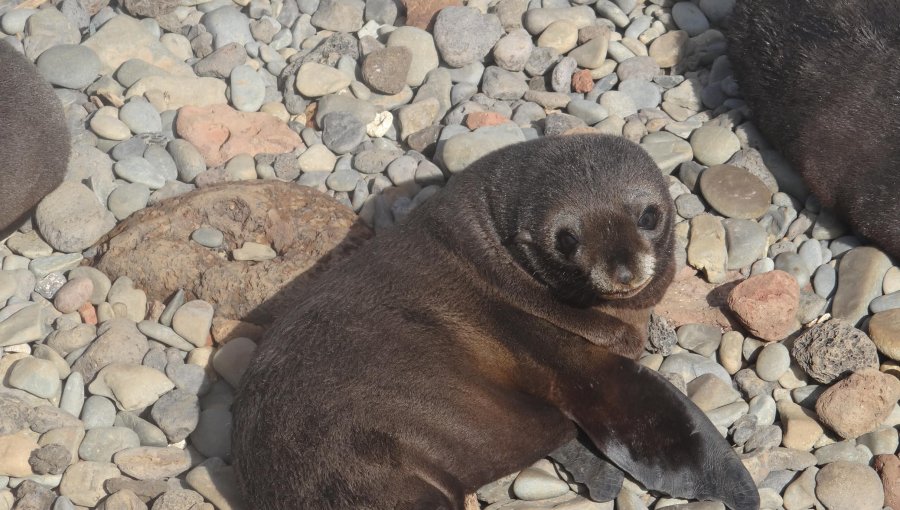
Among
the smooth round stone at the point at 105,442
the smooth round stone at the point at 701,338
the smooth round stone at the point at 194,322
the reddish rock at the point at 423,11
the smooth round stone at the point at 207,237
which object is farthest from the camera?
the reddish rock at the point at 423,11

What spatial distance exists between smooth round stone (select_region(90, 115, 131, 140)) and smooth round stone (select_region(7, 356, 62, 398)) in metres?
2.07

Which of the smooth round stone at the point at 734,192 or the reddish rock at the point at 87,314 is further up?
the smooth round stone at the point at 734,192

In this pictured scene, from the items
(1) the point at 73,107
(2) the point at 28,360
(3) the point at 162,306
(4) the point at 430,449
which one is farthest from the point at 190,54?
(4) the point at 430,449

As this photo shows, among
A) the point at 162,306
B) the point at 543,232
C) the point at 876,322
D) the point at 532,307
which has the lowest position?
the point at 162,306

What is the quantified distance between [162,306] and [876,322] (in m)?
4.10

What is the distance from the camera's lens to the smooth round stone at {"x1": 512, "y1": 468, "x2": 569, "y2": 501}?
5367 mm

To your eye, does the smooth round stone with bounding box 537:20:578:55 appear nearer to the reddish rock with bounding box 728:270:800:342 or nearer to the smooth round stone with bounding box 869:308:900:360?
the reddish rock with bounding box 728:270:800:342

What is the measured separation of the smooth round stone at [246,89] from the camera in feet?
25.6

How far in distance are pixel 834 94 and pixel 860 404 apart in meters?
2.41

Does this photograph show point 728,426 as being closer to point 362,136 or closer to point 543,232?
point 543,232

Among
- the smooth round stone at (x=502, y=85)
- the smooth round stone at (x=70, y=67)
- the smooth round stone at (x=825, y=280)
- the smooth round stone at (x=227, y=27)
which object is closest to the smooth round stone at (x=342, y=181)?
the smooth round stone at (x=502, y=85)

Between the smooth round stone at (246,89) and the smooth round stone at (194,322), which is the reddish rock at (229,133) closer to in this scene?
the smooth round stone at (246,89)

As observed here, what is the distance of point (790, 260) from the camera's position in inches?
256

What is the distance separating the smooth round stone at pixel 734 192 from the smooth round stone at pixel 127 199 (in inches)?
142
